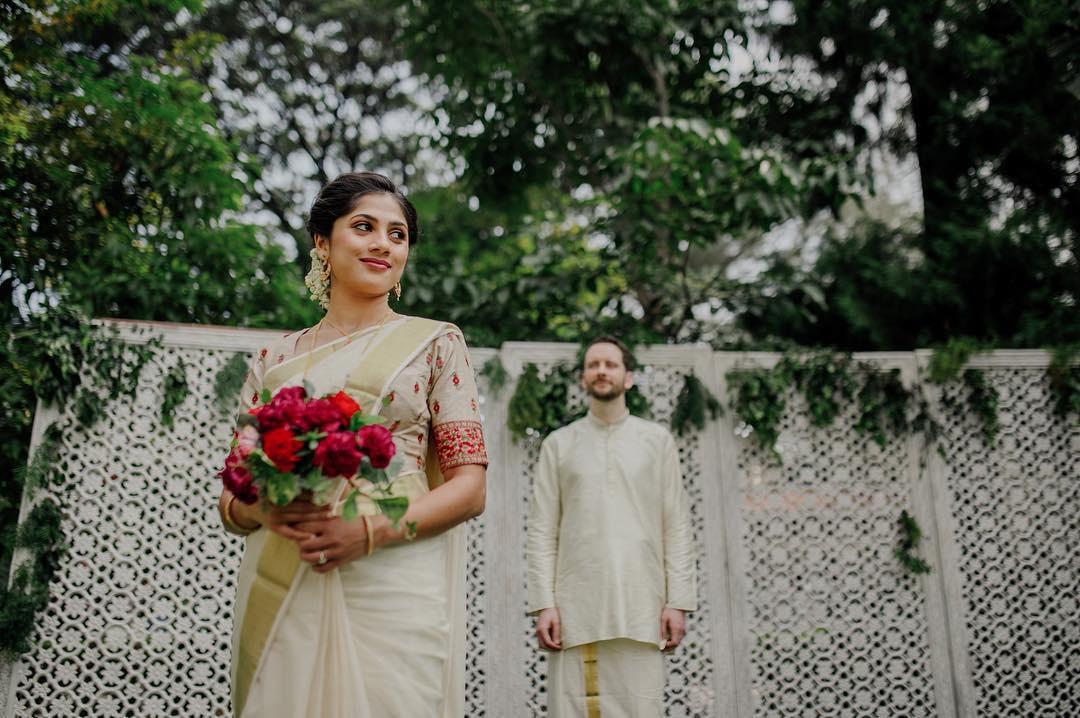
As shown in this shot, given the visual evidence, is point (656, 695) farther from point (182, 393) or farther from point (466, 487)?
point (182, 393)

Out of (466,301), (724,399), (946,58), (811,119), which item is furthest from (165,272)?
→ (946,58)

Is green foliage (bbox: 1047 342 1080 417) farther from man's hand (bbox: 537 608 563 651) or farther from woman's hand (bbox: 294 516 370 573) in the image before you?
woman's hand (bbox: 294 516 370 573)

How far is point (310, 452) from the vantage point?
4.11ft

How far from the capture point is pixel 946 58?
532cm

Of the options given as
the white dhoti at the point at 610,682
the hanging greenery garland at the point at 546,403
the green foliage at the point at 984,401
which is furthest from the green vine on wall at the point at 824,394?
the white dhoti at the point at 610,682

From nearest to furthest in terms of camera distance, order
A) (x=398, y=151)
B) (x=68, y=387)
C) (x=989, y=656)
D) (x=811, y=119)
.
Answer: (x=68, y=387)
(x=989, y=656)
(x=811, y=119)
(x=398, y=151)

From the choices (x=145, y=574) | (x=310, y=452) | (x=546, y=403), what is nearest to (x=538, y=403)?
(x=546, y=403)

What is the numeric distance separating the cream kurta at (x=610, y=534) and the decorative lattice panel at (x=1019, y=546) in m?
1.78

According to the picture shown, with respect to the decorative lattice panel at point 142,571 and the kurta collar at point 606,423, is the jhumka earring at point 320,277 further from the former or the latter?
the decorative lattice panel at point 142,571

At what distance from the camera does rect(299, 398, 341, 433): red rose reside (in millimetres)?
1254

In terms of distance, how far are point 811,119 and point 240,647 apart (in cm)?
493

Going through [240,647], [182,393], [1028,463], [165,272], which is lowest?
[240,647]

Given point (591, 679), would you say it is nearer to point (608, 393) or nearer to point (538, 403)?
point (608, 393)

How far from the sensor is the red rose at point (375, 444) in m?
1.26
